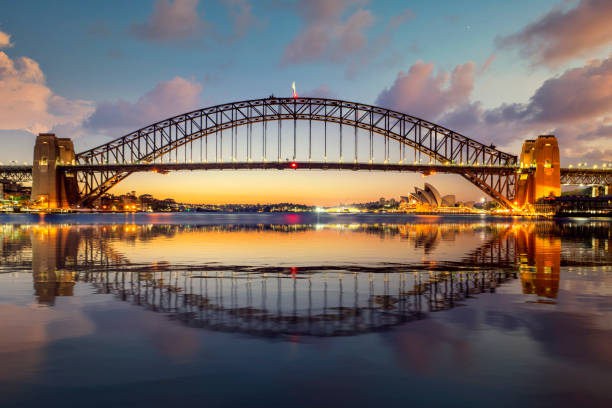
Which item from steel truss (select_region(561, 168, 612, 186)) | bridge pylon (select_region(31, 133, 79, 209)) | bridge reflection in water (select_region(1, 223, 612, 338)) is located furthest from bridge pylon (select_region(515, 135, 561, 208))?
bridge pylon (select_region(31, 133, 79, 209))

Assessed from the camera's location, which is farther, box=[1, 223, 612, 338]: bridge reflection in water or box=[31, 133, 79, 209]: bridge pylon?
box=[31, 133, 79, 209]: bridge pylon

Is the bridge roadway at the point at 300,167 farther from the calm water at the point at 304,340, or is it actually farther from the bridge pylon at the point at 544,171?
the calm water at the point at 304,340

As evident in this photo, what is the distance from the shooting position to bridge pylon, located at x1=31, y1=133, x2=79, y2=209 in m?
101

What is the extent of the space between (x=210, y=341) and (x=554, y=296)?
729cm

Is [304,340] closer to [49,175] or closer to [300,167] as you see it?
[300,167]

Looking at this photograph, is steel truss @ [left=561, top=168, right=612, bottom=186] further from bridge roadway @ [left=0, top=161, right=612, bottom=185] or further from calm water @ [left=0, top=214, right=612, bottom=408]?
calm water @ [left=0, top=214, right=612, bottom=408]

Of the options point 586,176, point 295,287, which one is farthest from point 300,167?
point 295,287

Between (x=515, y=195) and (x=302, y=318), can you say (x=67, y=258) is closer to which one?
(x=302, y=318)

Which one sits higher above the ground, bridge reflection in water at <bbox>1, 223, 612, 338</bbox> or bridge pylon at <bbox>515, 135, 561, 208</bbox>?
bridge pylon at <bbox>515, 135, 561, 208</bbox>

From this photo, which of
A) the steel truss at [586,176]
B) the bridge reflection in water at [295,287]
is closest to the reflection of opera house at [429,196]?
the steel truss at [586,176]

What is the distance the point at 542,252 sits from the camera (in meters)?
19.9

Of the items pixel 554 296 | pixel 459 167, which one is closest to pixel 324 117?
pixel 459 167

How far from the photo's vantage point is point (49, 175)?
101 metres

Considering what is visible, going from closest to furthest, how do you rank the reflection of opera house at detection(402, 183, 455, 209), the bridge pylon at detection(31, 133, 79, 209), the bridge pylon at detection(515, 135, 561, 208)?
the bridge pylon at detection(515, 135, 561, 208) < the bridge pylon at detection(31, 133, 79, 209) < the reflection of opera house at detection(402, 183, 455, 209)
